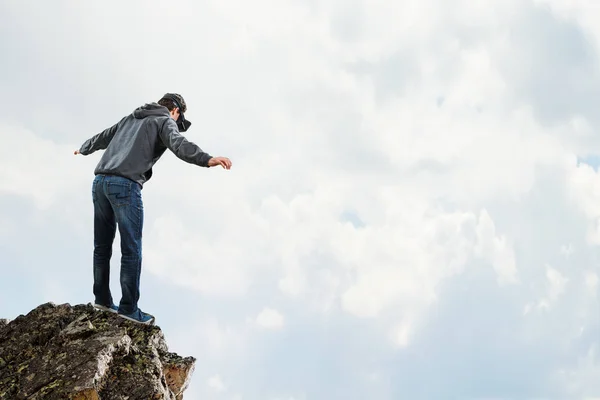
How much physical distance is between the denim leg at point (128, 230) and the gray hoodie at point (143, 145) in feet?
0.67

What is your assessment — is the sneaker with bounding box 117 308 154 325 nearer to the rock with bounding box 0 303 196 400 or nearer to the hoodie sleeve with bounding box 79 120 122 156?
the rock with bounding box 0 303 196 400

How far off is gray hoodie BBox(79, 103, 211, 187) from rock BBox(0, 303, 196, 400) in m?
2.34

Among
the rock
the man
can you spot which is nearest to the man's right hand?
the man

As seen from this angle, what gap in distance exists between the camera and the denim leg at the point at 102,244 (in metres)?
11.0

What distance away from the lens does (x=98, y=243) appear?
1120 cm

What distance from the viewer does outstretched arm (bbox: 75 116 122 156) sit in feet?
39.4

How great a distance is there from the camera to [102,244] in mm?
11203

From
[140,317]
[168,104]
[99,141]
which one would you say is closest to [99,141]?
[99,141]

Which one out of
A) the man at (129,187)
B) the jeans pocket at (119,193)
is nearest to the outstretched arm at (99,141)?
the man at (129,187)

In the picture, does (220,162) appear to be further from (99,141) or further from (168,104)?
(99,141)

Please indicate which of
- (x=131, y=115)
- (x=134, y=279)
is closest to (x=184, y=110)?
(x=131, y=115)

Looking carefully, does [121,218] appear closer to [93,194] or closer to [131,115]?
[93,194]

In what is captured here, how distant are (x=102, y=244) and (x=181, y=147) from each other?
2.33m

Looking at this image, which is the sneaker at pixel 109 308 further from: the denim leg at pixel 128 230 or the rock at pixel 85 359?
the denim leg at pixel 128 230
